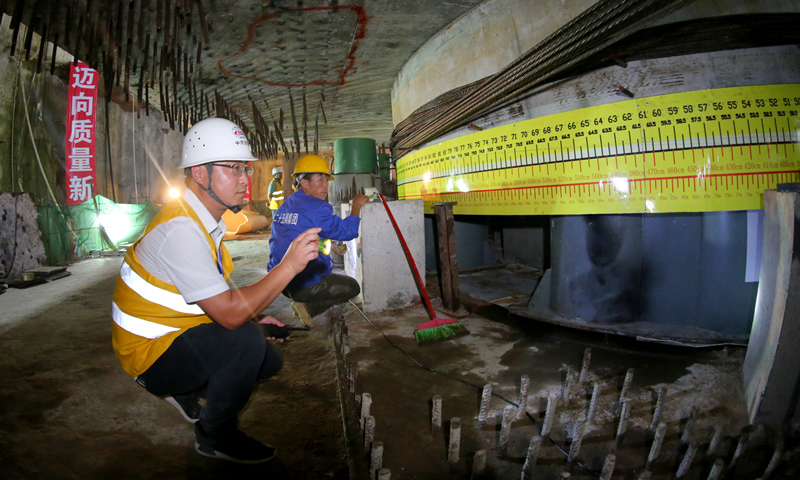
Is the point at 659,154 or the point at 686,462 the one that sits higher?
the point at 659,154

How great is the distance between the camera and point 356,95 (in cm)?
483

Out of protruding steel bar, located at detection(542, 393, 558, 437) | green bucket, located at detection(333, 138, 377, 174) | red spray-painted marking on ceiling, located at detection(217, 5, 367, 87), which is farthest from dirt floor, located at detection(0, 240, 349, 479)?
green bucket, located at detection(333, 138, 377, 174)

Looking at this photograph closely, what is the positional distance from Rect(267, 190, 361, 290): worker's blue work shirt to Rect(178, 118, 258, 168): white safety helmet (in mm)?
1313

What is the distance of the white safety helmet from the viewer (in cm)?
168

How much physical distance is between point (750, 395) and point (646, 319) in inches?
31.2

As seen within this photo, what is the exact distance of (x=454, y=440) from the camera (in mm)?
1413

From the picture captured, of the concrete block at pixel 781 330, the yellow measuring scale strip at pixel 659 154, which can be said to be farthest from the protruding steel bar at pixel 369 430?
the yellow measuring scale strip at pixel 659 154

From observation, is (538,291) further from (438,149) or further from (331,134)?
(331,134)

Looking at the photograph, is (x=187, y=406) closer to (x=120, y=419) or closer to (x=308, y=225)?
(x=120, y=419)

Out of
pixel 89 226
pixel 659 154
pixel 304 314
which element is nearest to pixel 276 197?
pixel 89 226

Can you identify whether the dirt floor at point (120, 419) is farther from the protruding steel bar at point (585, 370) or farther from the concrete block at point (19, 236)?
the concrete block at point (19, 236)

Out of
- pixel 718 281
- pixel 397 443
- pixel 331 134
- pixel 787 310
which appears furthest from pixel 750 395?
pixel 331 134

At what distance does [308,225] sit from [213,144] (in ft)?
4.82

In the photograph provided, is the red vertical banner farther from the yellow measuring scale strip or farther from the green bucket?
the yellow measuring scale strip
